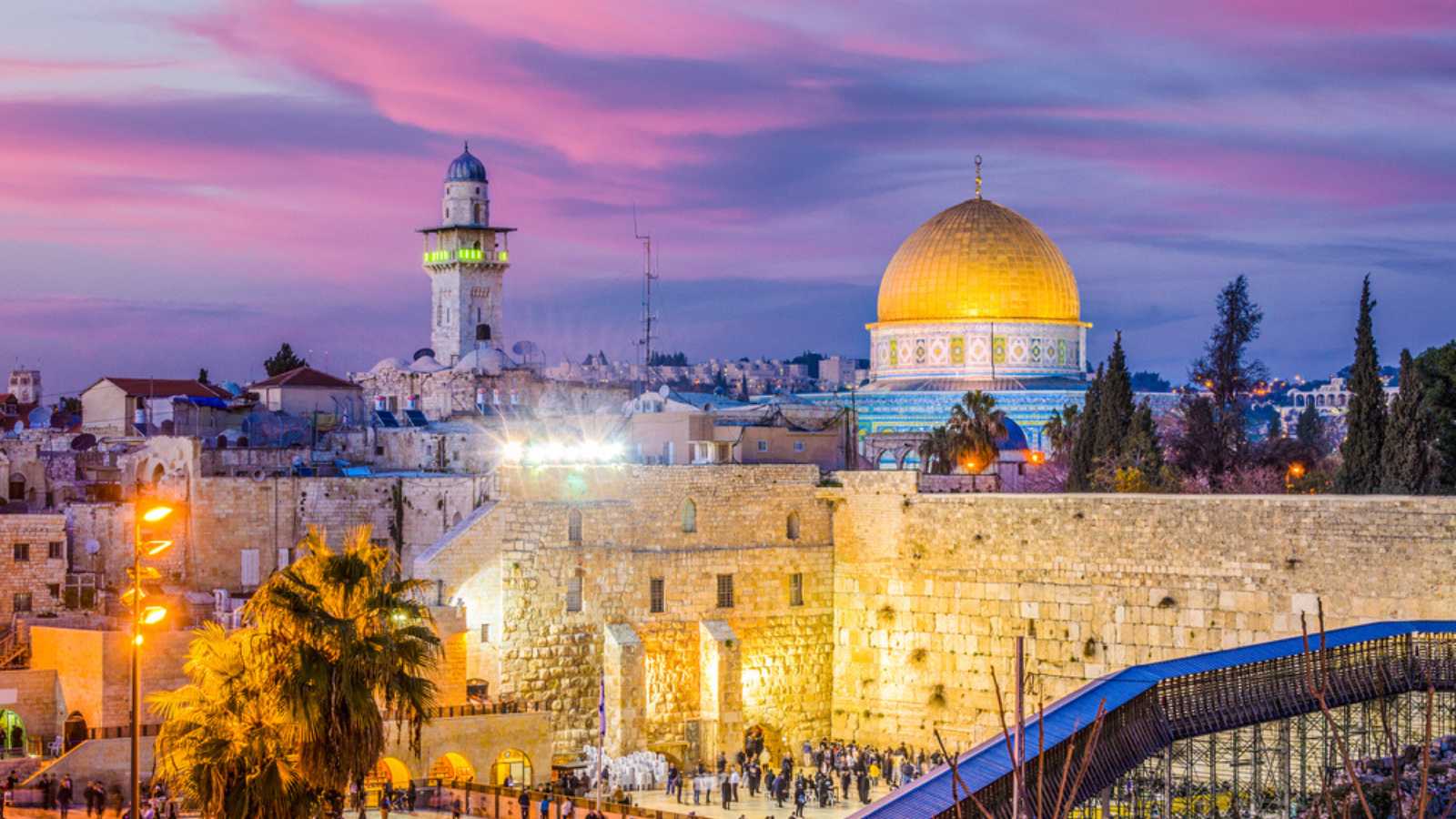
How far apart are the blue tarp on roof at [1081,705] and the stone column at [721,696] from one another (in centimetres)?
1058

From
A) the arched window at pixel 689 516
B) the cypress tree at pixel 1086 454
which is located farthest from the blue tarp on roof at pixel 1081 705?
the cypress tree at pixel 1086 454

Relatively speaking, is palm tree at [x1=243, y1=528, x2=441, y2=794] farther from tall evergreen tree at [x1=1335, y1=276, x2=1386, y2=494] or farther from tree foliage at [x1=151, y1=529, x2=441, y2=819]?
tall evergreen tree at [x1=1335, y1=276, x2=1386, y2=494]

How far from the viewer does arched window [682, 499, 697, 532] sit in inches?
1355

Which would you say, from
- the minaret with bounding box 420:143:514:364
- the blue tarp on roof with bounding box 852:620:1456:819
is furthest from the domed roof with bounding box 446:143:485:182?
the blue tarp on roof with bounding box 852:620:1456:819

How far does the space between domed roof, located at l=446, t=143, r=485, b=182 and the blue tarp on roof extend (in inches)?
1814

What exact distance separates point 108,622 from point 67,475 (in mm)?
10350

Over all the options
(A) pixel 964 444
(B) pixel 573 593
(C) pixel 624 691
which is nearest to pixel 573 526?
(B) pixel 573 593

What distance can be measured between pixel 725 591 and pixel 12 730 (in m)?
11.9

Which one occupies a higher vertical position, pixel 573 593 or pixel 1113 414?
pixel 1113 414

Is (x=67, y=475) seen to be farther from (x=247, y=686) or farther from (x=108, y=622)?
(x=247, y=686)

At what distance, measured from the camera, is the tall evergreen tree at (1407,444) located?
32.3 metres

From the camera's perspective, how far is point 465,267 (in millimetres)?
68312

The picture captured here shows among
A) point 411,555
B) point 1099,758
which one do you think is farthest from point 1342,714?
point 411,555

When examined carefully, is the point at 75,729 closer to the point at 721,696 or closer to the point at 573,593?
the point at 573,593
